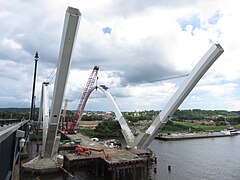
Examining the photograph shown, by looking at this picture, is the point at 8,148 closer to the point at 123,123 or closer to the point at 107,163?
the point at 107,163

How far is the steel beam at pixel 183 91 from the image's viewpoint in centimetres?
2494

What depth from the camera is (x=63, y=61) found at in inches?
742

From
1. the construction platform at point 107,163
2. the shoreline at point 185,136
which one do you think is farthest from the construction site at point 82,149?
the shoreline at point 185,136

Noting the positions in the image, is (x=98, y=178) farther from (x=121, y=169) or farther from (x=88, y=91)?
(x=88, y=91)

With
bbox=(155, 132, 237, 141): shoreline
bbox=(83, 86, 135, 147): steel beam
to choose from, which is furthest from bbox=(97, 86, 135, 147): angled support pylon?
bbox=(155, 132, 237, 141): shoreline

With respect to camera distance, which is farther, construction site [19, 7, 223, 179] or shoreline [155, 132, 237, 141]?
shoreline [155, 132, 237, 141]

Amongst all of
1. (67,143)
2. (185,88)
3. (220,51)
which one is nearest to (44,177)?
(67,143)

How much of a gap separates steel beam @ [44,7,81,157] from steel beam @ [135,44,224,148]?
12.8 metres

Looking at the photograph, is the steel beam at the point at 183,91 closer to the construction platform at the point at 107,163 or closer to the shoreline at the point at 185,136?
the construction platform at the point at 107,163

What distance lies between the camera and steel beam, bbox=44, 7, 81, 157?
16484 mm

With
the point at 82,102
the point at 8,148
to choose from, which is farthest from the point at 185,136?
the point at 8,148

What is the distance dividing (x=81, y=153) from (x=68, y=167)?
272 cm

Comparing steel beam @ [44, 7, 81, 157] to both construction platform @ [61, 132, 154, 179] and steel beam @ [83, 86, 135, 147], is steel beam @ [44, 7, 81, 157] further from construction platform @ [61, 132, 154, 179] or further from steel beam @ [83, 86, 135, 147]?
steel beam @ [83, 86, 135, 147]

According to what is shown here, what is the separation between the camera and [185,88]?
88.1 feet
